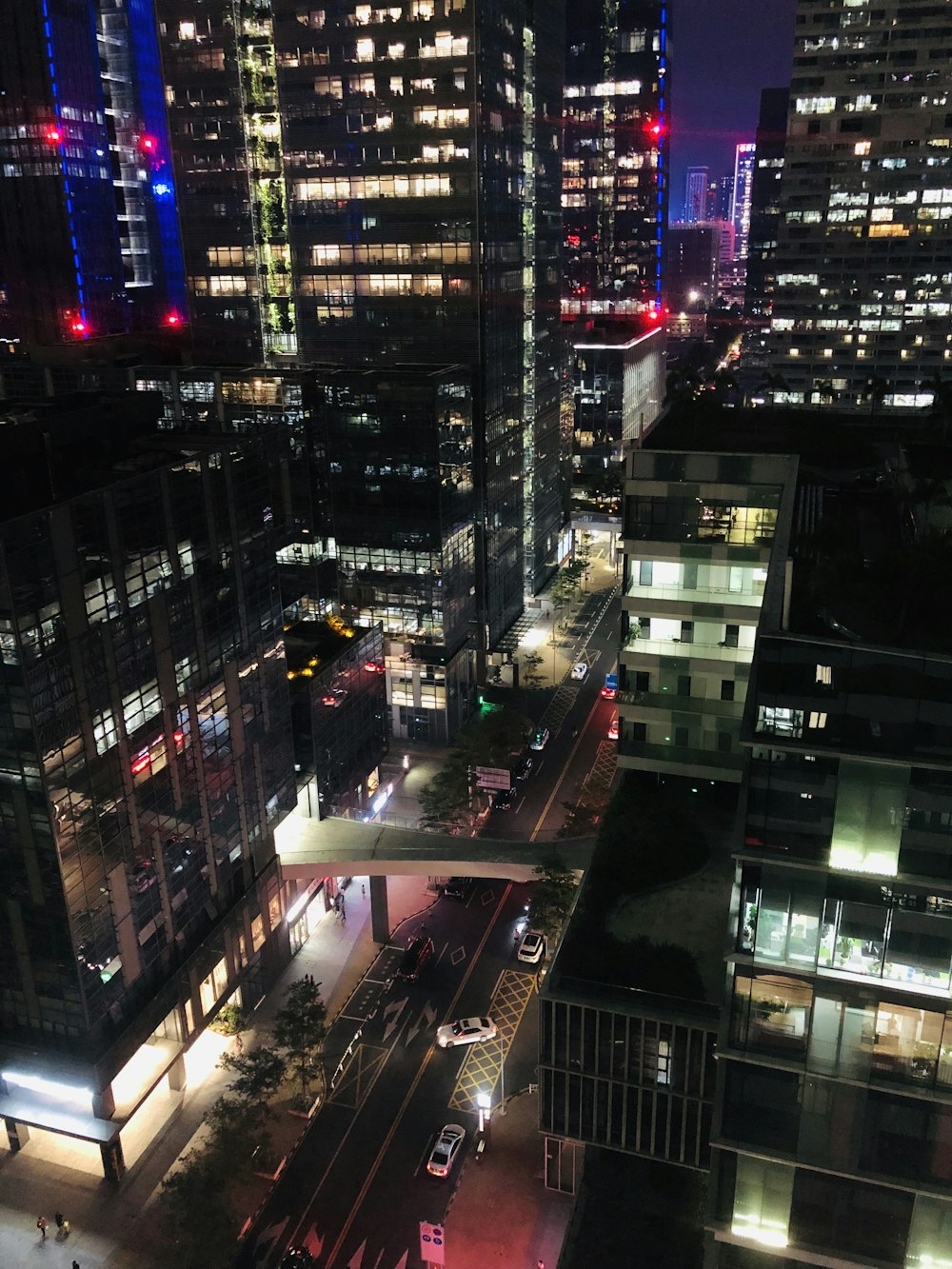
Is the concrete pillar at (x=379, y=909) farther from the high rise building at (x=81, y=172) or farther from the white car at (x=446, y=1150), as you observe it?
the high rise building at (x=81, y=172)

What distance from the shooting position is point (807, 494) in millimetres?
55094

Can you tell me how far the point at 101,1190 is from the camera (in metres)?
48.4

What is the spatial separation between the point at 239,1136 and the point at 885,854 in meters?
34.7

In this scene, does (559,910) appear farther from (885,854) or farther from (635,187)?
(635,187)

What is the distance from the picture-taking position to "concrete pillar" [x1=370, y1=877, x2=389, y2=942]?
64.4m

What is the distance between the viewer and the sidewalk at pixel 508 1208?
145ft

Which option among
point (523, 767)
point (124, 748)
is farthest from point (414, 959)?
point (523, 767)

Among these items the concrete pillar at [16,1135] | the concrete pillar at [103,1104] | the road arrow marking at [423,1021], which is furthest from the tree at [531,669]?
the concrete pillar at [16,1135]

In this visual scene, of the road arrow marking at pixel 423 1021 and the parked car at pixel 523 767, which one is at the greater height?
the parked car at pixel 523 767

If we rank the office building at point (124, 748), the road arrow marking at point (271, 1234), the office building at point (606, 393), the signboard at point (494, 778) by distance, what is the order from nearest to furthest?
the office building at point (124, 748) → the road arrow marking at point (271, 1234) → the signboard at point (494, 778) → the office building at point (606, 393)

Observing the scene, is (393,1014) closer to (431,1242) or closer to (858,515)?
(431,1242)

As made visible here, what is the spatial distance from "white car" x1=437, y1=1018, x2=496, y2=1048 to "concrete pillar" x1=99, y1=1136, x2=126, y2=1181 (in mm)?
17712

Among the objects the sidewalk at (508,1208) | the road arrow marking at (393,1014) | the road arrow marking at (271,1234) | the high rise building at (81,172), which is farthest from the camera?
the high rise building at (81,172)

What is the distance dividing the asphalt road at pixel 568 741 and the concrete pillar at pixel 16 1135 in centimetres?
3422
